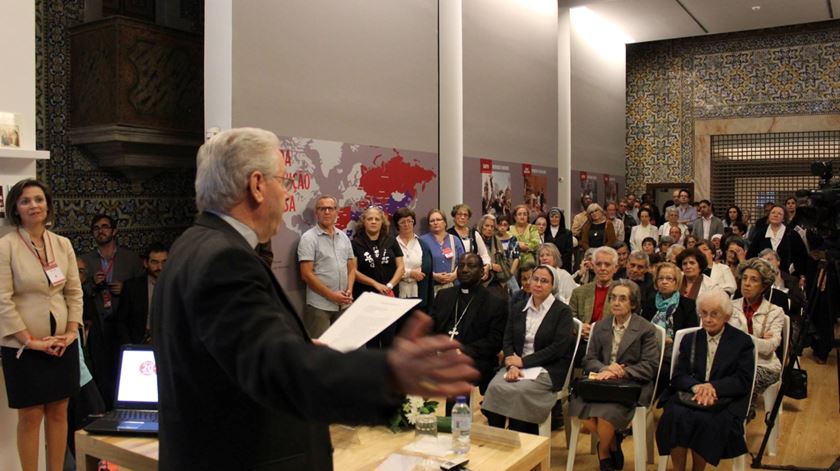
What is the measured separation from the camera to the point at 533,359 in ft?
16.1

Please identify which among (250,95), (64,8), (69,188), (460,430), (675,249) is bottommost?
(460,430)

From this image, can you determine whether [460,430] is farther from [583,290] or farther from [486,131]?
[486,131]

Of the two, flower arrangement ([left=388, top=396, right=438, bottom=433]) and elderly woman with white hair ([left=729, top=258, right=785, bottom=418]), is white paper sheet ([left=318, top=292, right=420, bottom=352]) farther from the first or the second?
elderly woman with white hair ([left=729, top=258, right=785, bottom=418])

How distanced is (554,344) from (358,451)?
6.47ft

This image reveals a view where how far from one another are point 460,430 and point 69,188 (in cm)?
430

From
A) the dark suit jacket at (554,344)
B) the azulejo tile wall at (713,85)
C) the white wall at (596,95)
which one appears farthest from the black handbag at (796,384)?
the azulejo tile wall at (713,85)

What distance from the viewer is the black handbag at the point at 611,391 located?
4457 mm

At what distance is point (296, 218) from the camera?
6.18 m

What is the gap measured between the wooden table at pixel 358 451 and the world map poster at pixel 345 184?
2.61 metres

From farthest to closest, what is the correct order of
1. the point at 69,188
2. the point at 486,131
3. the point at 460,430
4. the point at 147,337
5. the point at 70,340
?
1. the point at 486,131
2. the point at 69,188
3. the point at 147,337
4. the point at 70,340
5. the point at 460,430

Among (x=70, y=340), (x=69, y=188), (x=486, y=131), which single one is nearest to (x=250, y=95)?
(x=69, y=188)

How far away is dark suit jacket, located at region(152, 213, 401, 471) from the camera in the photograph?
1110mm

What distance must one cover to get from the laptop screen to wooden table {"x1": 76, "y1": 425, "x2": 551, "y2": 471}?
0.23 metres

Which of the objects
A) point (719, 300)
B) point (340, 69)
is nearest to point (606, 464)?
point (719, 300)
